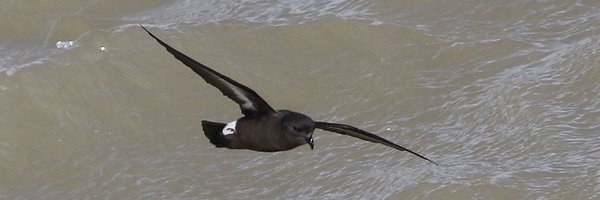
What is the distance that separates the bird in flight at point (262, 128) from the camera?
646 cm

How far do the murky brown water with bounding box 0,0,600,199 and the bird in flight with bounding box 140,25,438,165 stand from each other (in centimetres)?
108

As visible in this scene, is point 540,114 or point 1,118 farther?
point 1,118

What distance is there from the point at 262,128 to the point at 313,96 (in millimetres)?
2188

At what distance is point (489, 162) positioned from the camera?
7.82 meters

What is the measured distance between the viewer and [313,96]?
8750 millimetres

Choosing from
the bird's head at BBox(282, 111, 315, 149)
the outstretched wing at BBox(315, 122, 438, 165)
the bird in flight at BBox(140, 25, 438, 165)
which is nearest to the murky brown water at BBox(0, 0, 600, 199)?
the outstretched wing at BBox(315, 122, 438, 165)

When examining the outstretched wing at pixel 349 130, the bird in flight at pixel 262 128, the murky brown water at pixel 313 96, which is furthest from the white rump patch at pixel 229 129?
the murky brown water at pixel 313 96

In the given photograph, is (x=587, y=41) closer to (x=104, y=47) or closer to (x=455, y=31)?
(x=455, y=31)

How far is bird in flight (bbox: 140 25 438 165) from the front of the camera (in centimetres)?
646

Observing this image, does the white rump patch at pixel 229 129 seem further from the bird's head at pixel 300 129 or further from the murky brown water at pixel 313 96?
the murky brown water at pixel 313 96

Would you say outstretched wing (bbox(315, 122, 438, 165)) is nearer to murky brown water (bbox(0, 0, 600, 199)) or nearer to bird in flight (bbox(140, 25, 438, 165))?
bird in flight (bbox(140, 25, 438, 165))

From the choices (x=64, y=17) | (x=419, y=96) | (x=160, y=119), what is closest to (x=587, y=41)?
(x=419, y=96)

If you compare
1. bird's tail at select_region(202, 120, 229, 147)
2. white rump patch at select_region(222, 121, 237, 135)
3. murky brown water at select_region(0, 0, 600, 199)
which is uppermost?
white rump patch at select_region(222, 121, 237, 135)

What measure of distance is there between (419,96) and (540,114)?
0.72 m
